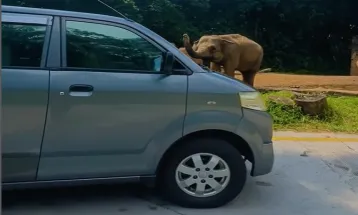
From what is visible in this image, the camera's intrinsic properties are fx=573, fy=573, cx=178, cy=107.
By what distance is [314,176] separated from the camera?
19.9 ft

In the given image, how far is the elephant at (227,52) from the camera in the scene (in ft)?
36.8

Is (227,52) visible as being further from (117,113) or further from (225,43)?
(117,113)

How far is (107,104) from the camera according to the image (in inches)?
176

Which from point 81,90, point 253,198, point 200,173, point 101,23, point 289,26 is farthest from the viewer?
point 289,26

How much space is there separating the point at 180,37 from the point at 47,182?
17.6 m

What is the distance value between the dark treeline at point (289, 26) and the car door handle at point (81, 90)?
1823 centimetres

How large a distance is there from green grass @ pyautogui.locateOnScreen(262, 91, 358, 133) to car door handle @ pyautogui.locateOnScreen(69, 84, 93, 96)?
4800 millimetres

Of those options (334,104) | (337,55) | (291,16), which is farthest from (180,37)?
(334,104)

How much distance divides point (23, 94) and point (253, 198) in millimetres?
2287

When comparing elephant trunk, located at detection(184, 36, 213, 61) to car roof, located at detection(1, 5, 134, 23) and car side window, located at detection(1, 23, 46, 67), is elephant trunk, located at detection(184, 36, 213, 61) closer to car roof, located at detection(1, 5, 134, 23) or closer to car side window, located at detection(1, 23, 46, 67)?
car roof, located at detection(1, 5, 134, 23)

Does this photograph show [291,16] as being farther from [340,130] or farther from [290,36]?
[340,130]

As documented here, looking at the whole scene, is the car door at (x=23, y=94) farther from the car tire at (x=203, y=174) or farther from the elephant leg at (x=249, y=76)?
the elephant leg at (x=249, y=76)

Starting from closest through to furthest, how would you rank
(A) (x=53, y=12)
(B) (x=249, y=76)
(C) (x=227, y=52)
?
(A) (x=53, y=12) < (C) (x=227, y=52) < (B) (x=249, y=76)

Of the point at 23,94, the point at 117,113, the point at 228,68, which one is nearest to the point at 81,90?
the point at 117,113
